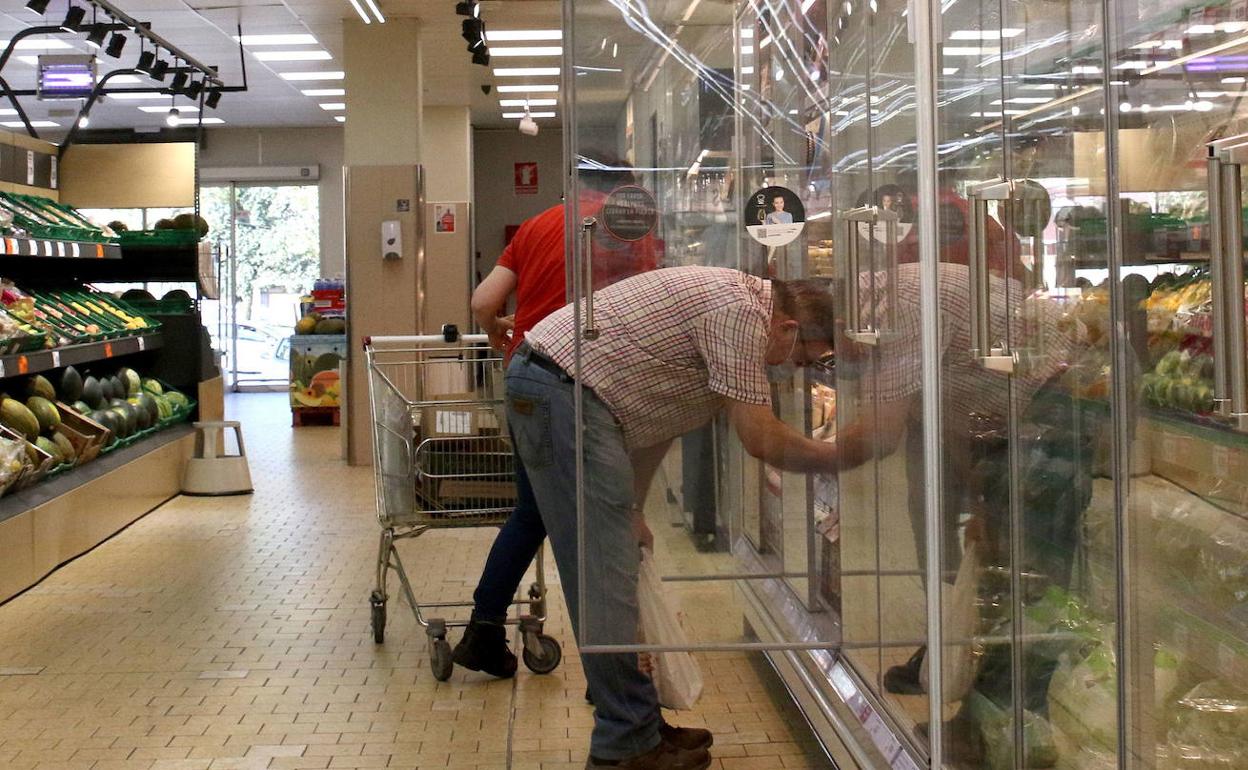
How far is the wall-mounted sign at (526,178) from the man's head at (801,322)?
16.2m

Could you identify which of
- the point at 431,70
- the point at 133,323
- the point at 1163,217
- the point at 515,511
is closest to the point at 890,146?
the point at 1163,217

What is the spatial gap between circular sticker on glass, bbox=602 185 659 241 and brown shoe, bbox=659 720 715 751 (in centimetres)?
120

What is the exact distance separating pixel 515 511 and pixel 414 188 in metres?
6.63

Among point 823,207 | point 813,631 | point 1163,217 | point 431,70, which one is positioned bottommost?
point 813,631

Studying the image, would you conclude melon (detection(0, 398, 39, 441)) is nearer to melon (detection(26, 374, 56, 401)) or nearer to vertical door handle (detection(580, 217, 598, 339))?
melon (detection(26, 374, 56, 401))

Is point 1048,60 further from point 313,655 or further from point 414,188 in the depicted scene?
point 414,188

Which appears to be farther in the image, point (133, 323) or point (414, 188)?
point (414, 188)

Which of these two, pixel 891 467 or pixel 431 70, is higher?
pixel 431 70

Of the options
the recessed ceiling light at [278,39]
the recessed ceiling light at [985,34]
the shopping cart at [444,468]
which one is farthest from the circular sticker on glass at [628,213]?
the recessed ceiling light at [278,39]

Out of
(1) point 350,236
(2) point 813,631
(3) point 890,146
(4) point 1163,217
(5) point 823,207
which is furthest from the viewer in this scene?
(1) point 350,236

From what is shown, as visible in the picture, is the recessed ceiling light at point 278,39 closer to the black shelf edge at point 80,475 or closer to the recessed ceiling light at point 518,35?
the recessed ceiling light at point 518,35

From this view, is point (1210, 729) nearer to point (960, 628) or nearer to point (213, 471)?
point (960, 628)

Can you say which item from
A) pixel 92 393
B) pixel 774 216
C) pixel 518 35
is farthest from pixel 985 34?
pixel 518 35

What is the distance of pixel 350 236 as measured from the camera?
999 cm
